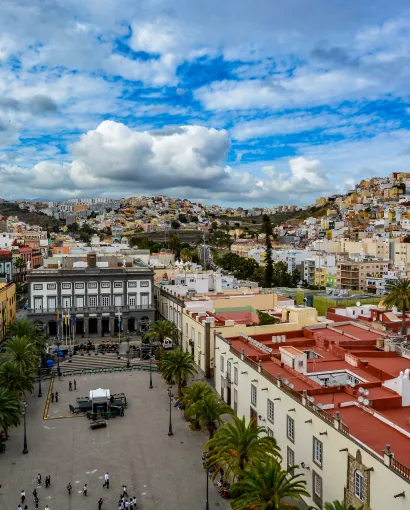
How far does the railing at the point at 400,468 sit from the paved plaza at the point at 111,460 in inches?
420

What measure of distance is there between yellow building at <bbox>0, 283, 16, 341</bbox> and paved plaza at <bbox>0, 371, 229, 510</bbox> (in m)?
21.9

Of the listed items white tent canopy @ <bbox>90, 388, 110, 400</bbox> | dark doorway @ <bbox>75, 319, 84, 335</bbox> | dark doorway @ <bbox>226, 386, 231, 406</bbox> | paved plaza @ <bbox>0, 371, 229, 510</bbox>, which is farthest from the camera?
dark doorway @ <bbox>75, 319, 84, 335</bbox>

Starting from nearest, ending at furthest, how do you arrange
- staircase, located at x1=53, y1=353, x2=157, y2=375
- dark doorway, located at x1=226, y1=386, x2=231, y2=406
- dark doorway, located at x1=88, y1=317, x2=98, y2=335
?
dark doorway, located at x1=226, y1=386, x2=231, y2=406 < staircase, located at x1=53, y1=353, x2=157, y2=375 < dark doorway, located at x1=88, y1=317, x2=98, y2=335

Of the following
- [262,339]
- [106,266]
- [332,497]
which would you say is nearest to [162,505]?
[332,497]

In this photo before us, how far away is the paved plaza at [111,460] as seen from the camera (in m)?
25.2

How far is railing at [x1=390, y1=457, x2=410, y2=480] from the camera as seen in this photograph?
53.2 ft

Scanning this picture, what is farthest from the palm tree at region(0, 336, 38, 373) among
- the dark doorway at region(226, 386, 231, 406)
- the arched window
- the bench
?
the arched window

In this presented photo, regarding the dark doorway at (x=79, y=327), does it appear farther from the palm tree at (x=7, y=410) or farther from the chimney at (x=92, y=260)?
the palm tree at (x=7, y=410)

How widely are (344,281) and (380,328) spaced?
66.8 meters

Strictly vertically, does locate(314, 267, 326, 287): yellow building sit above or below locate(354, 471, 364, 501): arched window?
above

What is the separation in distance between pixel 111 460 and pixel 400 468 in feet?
61.3

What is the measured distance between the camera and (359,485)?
18844 millimetres

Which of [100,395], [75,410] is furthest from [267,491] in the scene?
[75,410]

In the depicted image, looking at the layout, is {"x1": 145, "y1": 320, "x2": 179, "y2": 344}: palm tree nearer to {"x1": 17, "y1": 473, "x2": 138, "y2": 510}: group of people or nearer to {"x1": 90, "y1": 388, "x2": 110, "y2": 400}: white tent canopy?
{"x1": 90, "y1": 388, "x2": 110, "y2": 400}: white tent canopy
